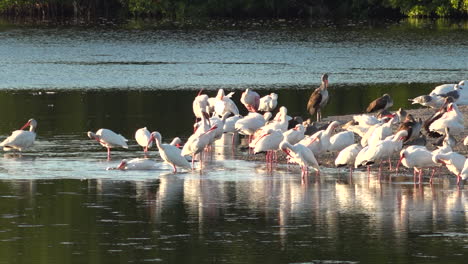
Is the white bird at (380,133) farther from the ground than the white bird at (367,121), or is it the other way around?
the white bird at (367,121)

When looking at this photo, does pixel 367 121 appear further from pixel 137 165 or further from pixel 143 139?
pixel 137 165

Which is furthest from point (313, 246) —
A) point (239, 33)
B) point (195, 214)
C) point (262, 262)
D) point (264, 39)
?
point (239, 33)

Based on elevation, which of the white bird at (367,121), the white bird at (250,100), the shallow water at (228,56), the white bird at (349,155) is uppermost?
the shallow water at (228,56)

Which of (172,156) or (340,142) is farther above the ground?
(340,142)

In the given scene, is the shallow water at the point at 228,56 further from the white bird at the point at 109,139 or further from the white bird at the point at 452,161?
the white bird at the point at 452,161

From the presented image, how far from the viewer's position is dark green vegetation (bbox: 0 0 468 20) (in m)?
80.9

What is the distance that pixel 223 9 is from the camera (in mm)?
85625

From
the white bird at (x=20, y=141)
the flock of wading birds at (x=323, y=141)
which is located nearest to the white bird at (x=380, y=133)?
the flock of wading birds at (x=323, y=141)

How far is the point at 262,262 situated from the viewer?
12867 millimetres

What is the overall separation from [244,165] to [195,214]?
15.0 feet

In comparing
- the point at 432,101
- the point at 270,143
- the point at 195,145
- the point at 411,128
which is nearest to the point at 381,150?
the point at 270,143

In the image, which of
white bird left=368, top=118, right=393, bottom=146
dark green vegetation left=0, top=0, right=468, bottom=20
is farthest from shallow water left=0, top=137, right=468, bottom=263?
dark green vegetation left=0, top=0, right=468, bottom=20

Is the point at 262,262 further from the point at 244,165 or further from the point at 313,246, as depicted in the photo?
the point at 244,165

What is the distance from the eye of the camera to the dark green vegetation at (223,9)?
3186 inches
